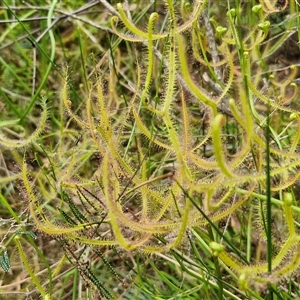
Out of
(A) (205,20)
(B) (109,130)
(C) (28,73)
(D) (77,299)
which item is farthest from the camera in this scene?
(C) (28,73)

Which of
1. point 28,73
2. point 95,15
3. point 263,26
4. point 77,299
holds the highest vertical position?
point 263,26

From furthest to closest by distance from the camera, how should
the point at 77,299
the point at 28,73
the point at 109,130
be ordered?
the point at 28,73 < the point at 77,299 < the point at 109,130

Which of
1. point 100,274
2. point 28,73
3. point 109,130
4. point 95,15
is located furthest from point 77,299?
point 95,15

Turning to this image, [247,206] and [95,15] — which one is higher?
[95,15]

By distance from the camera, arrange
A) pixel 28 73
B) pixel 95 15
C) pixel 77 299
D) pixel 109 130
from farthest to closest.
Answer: pixel 95 15 → pixel 28 73 → pixel 77 299 → pixel 109 130

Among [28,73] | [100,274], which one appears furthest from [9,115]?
[100,274]

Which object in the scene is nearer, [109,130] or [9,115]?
[109,130]

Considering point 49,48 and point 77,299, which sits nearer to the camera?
point 77,299

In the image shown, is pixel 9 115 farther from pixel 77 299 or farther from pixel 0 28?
pixel 77 299

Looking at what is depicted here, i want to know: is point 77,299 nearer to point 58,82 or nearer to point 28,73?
point 58,82
